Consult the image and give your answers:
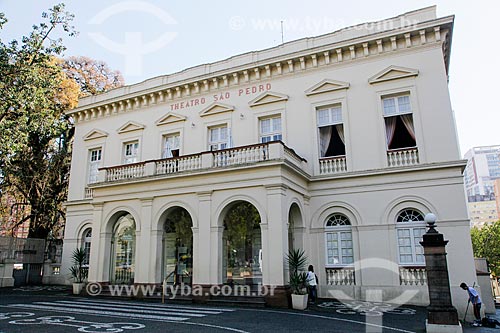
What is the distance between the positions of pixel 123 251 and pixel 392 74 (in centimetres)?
1354

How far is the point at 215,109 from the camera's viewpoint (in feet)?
55.3

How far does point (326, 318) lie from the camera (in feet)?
31.8

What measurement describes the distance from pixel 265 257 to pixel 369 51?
898 cm

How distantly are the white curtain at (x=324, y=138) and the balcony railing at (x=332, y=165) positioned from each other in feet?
1.45

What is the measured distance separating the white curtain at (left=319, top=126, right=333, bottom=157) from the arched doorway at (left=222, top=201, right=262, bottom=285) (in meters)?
3.69

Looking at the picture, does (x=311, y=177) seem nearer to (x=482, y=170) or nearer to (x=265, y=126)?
(x=265, y=126)

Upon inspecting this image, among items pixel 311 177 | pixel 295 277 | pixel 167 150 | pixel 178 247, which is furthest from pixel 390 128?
pixel 167 150

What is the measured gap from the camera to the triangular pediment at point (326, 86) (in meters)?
14.8

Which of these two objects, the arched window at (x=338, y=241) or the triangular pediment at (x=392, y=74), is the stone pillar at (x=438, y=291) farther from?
Answer: the triangular pediment at (x=392, y=74)

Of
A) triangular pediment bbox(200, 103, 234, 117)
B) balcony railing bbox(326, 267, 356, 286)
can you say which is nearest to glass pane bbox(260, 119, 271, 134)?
triangular pediment bbox(200, 103, 234, 117)

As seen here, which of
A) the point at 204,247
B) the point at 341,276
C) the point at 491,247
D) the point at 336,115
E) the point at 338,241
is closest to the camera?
the point at 204,247

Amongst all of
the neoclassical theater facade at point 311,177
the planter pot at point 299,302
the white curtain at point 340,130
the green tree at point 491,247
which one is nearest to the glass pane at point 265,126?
the neoclassical theater facade at point 311,177

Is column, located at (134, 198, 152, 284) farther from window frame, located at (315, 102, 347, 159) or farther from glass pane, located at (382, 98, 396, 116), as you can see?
glass pane, located at (382, 98, 396, 116)

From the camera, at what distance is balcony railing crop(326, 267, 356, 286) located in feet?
44.1
